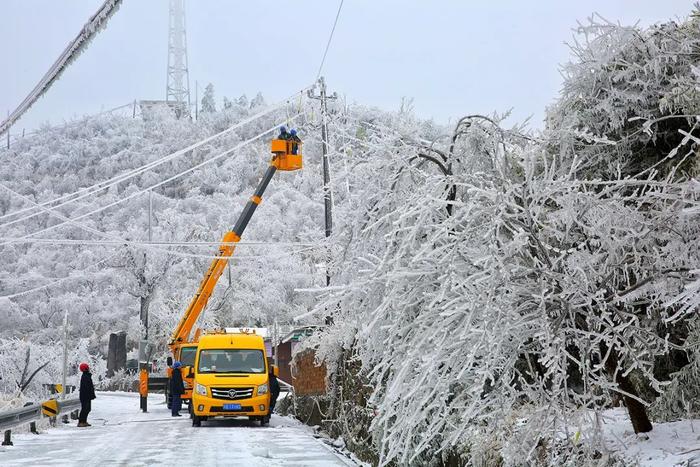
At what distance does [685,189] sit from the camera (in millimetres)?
4855

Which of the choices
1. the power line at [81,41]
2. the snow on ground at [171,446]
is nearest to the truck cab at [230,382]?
the snow on ground at [171,446]

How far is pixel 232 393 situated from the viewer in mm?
21406

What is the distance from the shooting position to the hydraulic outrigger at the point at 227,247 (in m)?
26.9

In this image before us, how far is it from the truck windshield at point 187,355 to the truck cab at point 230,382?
16.1 feet

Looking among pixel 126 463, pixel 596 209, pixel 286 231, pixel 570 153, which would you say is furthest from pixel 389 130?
pixel 286 231

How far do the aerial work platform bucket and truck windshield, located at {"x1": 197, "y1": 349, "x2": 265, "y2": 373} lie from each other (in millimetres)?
6736

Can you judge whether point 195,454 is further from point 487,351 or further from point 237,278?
point 237,278

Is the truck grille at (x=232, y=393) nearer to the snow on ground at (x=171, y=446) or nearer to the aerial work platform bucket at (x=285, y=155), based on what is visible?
the snow on ground at (x=171, y=446)

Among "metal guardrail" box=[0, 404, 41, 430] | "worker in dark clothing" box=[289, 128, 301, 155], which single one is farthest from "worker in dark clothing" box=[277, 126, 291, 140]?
"metal guardrail" box=[0, 404, 41, 430]

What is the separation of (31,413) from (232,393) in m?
5.15

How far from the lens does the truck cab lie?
21.2 m

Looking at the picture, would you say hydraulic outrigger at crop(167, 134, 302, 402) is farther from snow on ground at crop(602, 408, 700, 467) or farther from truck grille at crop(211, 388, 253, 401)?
snow on ground at crop(602, 408, 700, 467)

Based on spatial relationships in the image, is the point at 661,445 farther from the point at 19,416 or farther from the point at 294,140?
the point at 294,140

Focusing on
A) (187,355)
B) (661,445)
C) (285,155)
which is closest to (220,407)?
(187,355)
